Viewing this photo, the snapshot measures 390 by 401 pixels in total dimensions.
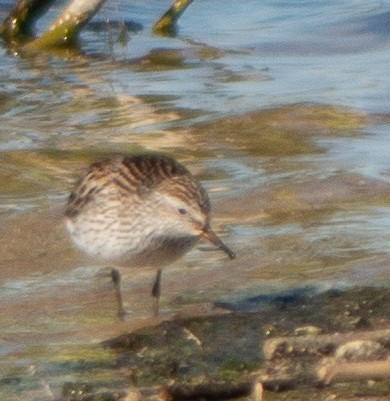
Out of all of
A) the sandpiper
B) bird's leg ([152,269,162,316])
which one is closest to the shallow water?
bird's leg ([152,269,162,316])

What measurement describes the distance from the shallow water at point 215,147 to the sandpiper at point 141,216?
285mm

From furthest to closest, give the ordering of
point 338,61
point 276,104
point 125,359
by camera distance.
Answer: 1. point 338,61
2. point 276,104
3. point 125,359

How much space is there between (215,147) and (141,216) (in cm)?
309

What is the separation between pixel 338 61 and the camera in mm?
12297

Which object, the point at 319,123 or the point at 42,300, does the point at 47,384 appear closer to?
the point at 42,300

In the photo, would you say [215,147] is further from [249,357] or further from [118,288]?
[249,357]

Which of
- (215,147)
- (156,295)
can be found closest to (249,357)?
(156,295)

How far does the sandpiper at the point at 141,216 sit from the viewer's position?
245 inches

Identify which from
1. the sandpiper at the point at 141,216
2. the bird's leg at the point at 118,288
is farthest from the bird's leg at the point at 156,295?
the bird's leg at the point at 118,288

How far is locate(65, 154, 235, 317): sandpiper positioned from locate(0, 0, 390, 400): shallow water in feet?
0.94

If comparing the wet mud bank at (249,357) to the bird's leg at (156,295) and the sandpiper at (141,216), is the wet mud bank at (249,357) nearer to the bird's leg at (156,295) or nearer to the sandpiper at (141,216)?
the bird's leg at (156,295)

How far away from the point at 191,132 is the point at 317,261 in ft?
9.45

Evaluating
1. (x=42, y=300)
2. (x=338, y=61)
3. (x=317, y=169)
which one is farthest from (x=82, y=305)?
(x=338, y=61)

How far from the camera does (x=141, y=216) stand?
252 inches
